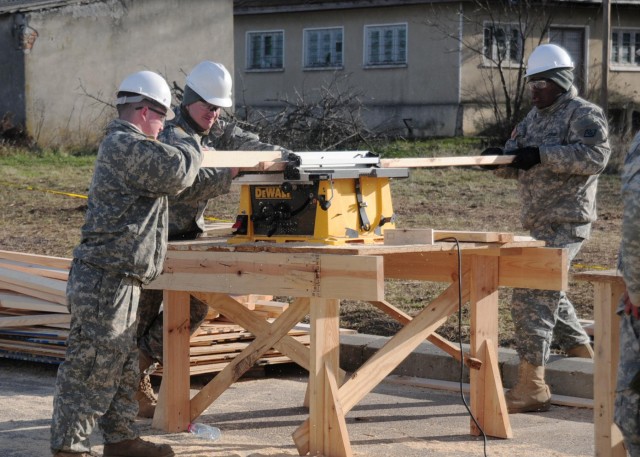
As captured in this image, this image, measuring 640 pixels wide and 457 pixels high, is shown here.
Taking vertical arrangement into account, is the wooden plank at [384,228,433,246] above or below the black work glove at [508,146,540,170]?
below

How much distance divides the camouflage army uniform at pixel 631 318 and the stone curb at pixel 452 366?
321 cm

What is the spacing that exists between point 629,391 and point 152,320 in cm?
369

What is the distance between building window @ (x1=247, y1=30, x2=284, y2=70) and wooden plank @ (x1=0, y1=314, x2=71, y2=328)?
84.1 ft

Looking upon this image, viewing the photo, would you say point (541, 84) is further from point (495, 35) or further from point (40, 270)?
point (495, 35)

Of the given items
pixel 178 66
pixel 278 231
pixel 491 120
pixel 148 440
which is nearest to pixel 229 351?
pixel 148 440

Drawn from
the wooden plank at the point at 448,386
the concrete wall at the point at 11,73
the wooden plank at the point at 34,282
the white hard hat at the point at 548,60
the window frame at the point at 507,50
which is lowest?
the wooden plank at the point at 448,386

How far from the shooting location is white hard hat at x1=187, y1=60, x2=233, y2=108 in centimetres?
690

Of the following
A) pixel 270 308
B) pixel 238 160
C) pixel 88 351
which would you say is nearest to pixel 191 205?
pixel 238 160

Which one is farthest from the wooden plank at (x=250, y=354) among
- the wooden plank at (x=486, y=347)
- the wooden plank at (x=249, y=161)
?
the wooden plank at (x=486, y=347)

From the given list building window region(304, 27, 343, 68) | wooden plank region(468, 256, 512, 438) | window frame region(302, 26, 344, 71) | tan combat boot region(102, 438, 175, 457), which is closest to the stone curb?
wooden plank region(468, 256, 512, 438)

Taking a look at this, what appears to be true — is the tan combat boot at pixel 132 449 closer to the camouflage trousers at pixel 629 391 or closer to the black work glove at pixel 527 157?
the camouflage trousers at pixel 629 391

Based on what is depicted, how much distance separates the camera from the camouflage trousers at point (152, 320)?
746 cm

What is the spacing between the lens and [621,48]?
33906 millimetres

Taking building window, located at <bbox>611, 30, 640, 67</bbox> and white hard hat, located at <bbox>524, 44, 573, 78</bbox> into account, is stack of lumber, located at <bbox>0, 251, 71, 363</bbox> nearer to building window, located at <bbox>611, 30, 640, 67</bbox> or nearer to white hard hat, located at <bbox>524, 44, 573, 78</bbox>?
white hard hat, located at <bbox>524, 44, 573, 78</bbox>
